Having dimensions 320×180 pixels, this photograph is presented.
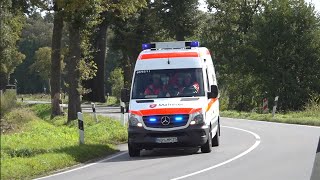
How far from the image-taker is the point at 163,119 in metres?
14.8

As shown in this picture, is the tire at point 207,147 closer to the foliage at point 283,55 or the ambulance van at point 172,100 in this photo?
the ambulance van at point 172,100

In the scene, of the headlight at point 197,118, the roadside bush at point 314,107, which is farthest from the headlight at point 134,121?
the roadside bush at point 314,107

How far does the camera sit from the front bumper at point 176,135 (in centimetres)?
1476

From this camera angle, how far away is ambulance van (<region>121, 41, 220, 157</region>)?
14.8m

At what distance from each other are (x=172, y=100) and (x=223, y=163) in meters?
2.75

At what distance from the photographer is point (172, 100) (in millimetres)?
15211

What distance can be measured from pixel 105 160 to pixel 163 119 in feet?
6.10

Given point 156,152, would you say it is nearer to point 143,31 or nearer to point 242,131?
point 242,131

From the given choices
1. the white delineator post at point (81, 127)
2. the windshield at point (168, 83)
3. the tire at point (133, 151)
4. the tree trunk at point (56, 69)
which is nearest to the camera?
the tire at point (133, 151)

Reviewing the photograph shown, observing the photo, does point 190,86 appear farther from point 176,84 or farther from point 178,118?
point 178,118

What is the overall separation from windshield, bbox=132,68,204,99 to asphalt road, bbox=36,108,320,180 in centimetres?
166

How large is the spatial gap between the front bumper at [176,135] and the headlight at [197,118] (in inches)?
4.2

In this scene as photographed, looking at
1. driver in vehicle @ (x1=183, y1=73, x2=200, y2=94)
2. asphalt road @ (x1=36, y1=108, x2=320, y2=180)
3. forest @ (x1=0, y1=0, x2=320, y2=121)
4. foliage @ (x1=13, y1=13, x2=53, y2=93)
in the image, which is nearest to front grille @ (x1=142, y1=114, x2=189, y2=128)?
asphalt road @ (x1=36, y1=108, x2=320, y2=180)

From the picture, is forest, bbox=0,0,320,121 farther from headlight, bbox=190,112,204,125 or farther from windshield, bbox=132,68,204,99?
headlight, bbox=190,112,204,125
